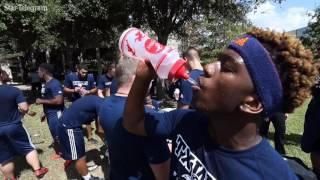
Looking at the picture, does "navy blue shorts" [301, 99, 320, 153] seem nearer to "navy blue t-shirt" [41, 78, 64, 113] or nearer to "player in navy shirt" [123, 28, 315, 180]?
"player in navy shirt" [123, 28, 315, 180]

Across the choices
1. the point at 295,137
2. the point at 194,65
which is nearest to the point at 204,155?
the point at 194,65

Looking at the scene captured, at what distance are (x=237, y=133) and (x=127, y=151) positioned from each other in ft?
3.42

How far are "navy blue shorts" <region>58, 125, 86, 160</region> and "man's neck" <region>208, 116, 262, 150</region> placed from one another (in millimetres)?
4367

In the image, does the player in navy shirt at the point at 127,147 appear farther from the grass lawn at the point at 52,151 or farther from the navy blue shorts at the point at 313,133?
the grass lawn at the point at 52,151

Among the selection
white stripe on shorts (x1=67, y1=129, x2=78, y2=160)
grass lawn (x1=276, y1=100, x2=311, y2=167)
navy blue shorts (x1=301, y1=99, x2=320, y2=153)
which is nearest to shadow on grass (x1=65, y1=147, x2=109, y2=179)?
white stripe on shorts (x1=67, y1=129, x2=78, y2=160)

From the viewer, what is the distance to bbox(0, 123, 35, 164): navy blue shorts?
18.8ft

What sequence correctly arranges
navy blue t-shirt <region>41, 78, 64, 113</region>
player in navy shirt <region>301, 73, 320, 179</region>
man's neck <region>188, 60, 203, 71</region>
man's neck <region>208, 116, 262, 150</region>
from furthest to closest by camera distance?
navy blue t-shirt <region>41, 78, 64, 113</region>
man's neck <region>188, 60, 203, 71</region>
player in navy shirt <region>301, 73, 320, 179</region>
man's neck <region>208, 116, 262, 150</region>

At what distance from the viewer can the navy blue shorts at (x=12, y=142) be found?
18.8 feet

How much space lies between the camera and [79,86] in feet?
29.0

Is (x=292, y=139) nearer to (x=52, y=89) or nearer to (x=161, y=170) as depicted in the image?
(x=52, y=89)

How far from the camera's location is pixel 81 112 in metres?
5.50

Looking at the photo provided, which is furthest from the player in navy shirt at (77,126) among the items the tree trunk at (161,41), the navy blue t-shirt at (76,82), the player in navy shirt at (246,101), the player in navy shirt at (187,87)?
the tree trunk at (161,41)

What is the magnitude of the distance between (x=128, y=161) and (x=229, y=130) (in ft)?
3.45

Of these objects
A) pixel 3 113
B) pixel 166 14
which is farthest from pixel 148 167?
pixel 166 14
